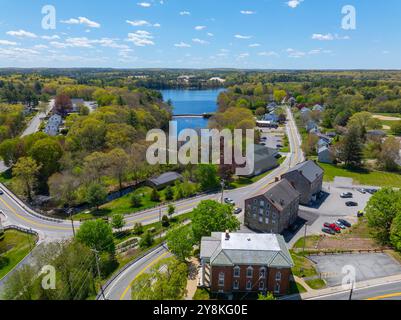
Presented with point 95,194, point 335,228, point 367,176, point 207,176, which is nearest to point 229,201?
point 207,176

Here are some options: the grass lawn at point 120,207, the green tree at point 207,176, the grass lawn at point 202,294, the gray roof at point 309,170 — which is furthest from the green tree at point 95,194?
the gray roof at point 309,170

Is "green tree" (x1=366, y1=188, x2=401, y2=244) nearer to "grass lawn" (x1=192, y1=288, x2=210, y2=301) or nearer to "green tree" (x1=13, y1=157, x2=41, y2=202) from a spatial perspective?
"grass lawn" (x1=192, y1=288, x2=210, y2=301)

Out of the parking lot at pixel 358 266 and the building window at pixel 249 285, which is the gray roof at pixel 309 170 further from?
the building window at pixel 249 285

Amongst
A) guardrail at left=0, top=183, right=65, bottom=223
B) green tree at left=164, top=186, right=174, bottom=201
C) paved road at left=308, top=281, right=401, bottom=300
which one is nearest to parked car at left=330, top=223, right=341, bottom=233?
paved road at left=308, top=281, right=401, bottom=300

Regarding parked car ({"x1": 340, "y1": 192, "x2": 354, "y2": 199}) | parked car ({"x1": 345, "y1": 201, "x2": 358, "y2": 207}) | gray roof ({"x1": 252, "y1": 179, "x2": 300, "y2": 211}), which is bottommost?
parked car ({"x1": 345, "y1": 201, "x2": 358, "y2": 207})

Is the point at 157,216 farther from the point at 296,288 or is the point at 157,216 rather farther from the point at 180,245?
the point at 296,288
